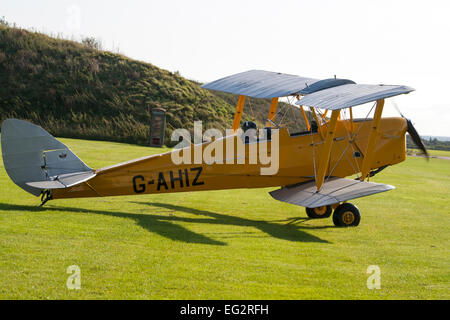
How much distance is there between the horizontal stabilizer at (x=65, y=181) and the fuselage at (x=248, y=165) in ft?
0.62

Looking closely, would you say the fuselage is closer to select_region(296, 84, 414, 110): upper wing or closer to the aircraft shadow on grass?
the aircraft shadow on grass

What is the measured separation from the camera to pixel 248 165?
32.1ft

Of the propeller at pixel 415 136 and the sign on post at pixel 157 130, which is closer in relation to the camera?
the propeller at pixel 415 136

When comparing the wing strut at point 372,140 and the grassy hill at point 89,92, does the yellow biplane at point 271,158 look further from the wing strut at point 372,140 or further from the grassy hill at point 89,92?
the grassy hill at point 89,92

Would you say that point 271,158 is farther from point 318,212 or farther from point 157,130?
point 157,130

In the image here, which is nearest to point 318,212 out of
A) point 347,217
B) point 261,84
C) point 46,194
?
point 347,217

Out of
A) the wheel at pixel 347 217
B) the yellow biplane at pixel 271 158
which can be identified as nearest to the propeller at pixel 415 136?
the yellow biplane at pixel 271 158

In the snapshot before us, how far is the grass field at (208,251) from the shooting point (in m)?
4.97

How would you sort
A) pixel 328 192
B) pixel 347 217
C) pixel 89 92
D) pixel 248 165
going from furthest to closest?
1. pixel 89 92
2. pixel 248 165
3. pixel 347 217
4. pixel 328 192

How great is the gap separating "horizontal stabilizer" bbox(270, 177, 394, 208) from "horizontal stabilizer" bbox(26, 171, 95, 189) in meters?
3.64

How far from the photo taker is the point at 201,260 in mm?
6027

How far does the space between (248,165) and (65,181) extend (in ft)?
11.6
